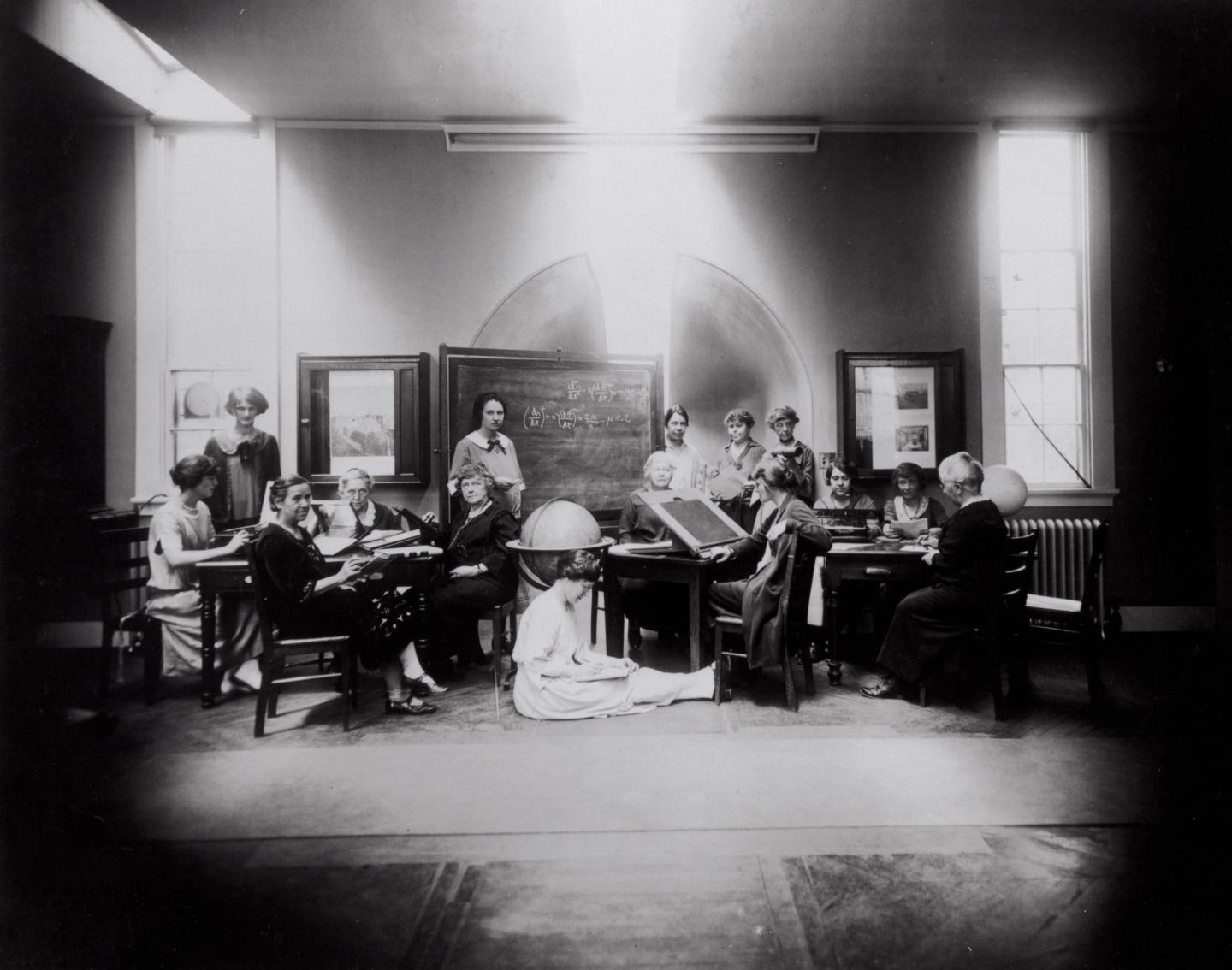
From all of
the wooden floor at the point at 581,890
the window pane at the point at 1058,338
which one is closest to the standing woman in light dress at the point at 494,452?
the wooden floor at the point at 581,890

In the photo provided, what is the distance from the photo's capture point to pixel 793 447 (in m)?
4.62

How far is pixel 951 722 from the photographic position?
285 centimetres

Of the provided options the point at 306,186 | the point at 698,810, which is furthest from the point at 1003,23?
the point at 698,810

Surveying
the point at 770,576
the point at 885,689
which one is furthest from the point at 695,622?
the point at 885,689

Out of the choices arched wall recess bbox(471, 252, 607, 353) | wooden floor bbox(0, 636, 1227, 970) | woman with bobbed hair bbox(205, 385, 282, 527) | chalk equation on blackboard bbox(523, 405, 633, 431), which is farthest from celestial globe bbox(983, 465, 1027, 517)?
woman with bobbed hair bbox(205, 385, 282, 527)

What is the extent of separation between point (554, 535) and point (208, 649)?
1598 mm

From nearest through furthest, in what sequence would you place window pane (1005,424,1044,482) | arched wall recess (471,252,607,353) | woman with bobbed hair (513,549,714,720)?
1. woman with bobbed hair (513,549,714,720)
2. window pane (1005,424,1044,482)
3. arched wall recess (471,252,607,353)

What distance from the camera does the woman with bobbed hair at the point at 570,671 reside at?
9.50 ft

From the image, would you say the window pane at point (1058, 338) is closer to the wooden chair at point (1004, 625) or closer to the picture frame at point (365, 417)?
the wooden chair at point (1004, 625)

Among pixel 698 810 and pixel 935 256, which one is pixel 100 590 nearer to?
pixel 698 810

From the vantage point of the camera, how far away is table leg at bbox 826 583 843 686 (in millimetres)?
3504

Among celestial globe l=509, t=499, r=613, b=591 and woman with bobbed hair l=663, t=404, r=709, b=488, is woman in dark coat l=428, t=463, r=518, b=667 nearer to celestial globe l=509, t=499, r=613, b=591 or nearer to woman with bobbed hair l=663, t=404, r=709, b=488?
celestial globe l=509, t=499, r=613, b=591

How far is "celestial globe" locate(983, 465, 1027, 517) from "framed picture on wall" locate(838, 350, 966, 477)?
741mm

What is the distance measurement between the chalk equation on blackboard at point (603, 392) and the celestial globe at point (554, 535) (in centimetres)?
164
